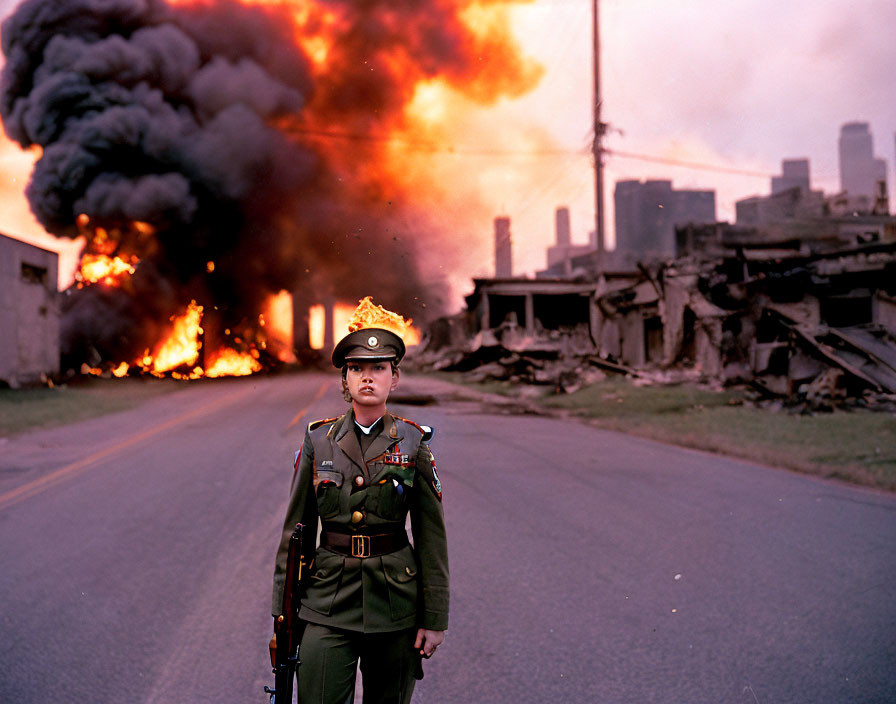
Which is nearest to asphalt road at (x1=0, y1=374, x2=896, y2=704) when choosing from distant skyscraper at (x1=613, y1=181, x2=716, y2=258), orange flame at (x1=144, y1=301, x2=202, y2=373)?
orange flame at (x1=144, y1=301, x2=202, y2=373)

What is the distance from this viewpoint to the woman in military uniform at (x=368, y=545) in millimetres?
2066

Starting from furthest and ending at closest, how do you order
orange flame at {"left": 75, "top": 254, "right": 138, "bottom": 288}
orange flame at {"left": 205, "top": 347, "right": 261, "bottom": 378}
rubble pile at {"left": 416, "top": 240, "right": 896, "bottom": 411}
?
orange flame at {"left": 205, "top": 347, "right": 261, "bottom": 378}
orange flame at {"left": 75, "top": 254, "right": 138, "bottom": 288}
rubble pile at {"left": 416, "top": 240, "right": 896, "bottom": 411}

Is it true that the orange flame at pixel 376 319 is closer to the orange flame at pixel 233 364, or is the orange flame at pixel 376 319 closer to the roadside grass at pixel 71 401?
the roadside grass at pixel 71 401

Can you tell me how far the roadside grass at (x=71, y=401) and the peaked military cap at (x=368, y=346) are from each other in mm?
13586

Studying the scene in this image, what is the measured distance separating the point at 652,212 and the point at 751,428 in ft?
233

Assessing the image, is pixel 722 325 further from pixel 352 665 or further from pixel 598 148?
pixel 352 665

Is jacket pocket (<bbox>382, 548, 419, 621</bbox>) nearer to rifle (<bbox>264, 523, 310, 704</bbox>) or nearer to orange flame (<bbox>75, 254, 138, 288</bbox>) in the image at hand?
rifle (<bbox>264, 523, 310, 704</bbox>)

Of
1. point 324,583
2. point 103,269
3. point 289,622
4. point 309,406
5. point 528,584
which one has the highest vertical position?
point 103,269

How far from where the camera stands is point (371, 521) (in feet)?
6.86

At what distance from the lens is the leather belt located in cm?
209

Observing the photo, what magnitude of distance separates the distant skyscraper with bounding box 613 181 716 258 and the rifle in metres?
73.5

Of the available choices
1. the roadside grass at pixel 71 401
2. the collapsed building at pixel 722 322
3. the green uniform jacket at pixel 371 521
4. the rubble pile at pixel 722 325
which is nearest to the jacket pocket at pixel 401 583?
the green uniform jacket at pixel 371 521

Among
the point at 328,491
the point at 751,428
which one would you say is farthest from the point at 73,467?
the point at 751,428

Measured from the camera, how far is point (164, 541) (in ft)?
18.0
